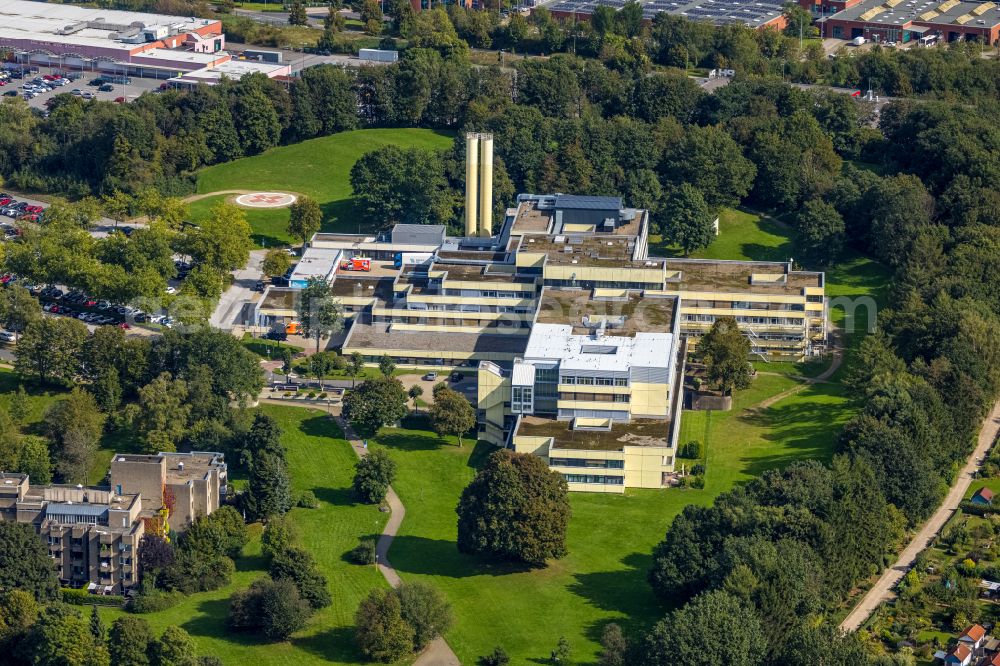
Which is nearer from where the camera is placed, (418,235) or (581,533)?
(581,533)

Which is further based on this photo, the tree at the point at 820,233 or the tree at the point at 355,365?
the tree at the point at 820,233

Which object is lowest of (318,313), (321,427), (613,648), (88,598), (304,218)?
(88,598)

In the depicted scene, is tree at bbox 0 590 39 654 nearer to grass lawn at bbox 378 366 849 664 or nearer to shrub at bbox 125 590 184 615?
shrub at bbox 125 590 184 615

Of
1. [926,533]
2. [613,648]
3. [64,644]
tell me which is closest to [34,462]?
[64,644]

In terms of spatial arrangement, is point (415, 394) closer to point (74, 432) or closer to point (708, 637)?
point (74, 432)

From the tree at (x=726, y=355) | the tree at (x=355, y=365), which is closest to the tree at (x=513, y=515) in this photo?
the tree at (x=726, y=355)

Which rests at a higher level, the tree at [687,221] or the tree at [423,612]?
A: the tree at [687,221]

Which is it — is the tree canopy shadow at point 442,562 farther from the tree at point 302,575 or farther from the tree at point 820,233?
the tree at point 820,233
